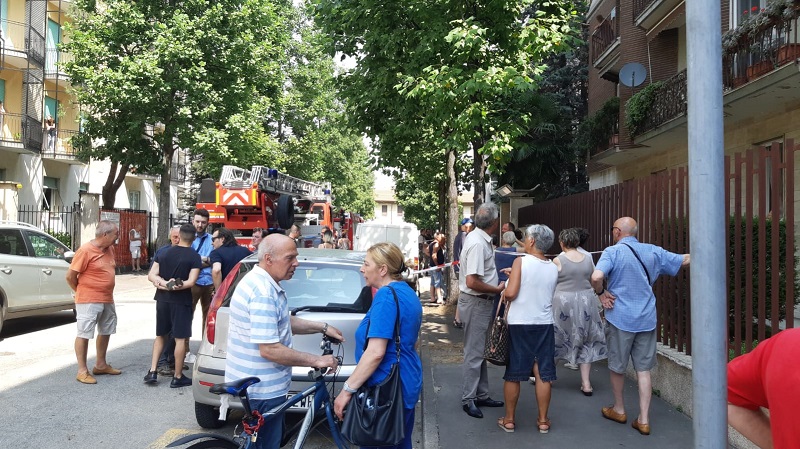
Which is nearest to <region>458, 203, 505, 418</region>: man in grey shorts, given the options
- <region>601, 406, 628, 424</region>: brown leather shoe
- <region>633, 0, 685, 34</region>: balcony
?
<region>601, 406, 628, 424</region>: brown leather shoe

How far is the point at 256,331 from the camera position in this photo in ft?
10.9

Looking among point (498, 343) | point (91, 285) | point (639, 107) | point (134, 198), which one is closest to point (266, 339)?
point (498, 343)

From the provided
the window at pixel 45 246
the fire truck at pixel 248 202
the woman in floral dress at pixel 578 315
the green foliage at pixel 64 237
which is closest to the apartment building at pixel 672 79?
the woman in floral dress at pixel 578 315

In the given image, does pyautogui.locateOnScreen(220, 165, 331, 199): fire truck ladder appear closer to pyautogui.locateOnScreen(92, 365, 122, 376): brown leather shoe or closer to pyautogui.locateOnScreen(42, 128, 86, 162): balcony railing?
pyautogui.locateOnScreen(92, 365, 122, 376): brown leather shoe

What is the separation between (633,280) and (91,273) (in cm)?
577

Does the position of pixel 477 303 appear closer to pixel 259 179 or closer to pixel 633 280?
pixel 633 280

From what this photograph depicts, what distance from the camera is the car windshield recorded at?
552cm

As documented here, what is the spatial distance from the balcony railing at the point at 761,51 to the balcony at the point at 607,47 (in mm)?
7080

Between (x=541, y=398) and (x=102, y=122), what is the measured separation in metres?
21.6

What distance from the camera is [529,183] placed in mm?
23094

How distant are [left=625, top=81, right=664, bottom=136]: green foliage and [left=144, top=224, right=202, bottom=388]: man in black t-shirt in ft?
40.0

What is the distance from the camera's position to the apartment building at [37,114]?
2266 cm

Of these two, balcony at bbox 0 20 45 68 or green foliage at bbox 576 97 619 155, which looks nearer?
green foliage at bbox 576 97 619 155

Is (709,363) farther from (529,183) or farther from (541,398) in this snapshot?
(529,183)
